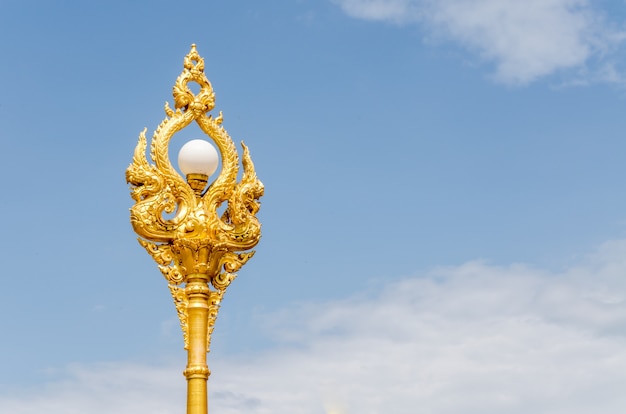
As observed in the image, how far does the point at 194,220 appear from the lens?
567 inches

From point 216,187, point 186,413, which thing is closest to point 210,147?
point 216,187

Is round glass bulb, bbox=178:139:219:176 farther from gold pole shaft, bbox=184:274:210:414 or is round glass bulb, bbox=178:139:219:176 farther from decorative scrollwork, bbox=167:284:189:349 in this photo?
decorative scrollwork, bbox=167:284:189:349

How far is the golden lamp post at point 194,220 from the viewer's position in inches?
563

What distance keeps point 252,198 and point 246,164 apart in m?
0.40

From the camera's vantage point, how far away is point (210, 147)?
1462 cm

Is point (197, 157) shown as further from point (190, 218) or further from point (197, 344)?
point (197, 344)

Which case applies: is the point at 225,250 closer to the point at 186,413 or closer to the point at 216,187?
the point at 216,187

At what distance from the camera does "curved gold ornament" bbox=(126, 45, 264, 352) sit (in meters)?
14.4

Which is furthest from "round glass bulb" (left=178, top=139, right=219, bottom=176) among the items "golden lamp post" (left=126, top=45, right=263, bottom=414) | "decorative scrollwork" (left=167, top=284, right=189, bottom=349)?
"decorative scrollwork" (left=167, top=284, right=189, bottom=349)

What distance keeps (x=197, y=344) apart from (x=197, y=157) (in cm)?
208

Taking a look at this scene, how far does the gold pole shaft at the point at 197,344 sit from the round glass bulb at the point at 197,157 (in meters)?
1.19

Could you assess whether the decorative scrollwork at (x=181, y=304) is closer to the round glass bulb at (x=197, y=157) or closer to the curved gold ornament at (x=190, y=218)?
the curved gold ornament at (x=190, y=218)

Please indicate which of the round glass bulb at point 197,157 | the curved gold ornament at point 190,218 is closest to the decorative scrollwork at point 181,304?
the curved gold ornament at point 190,218

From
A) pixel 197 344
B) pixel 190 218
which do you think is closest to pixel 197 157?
pixel 190 218
